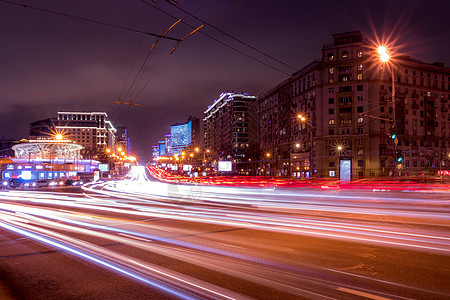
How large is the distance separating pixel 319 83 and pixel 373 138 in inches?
616

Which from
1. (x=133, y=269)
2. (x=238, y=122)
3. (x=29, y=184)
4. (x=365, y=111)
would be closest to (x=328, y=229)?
(x=133, y=269)

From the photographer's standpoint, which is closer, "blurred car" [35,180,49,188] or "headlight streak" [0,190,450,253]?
"headlight streak" [0,190,450,253]

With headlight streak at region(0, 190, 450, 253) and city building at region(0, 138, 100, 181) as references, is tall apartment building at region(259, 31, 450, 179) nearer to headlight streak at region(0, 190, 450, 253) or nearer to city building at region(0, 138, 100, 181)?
headlight streak at region(0, 190, 450, 253)

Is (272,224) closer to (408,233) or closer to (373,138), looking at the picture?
(408,233)

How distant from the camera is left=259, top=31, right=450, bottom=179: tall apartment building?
2375 inches

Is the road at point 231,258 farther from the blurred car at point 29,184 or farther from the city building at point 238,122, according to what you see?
the city building at point 238,122

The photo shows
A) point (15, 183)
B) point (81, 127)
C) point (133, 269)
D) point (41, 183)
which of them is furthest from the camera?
point (81, 127)

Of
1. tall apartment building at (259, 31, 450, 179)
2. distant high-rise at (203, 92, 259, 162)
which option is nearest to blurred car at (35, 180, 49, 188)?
tall apartment building at (259, 31, 450, 179)

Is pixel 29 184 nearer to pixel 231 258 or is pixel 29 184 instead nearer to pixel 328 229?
pixel 328 229

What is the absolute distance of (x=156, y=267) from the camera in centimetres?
648

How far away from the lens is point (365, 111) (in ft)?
200

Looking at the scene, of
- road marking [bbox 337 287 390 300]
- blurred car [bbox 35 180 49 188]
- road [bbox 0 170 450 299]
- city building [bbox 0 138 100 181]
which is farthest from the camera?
city building [bbox 0 138 100 181]

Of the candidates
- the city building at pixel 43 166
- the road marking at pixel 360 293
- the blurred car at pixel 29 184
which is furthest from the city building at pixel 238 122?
the road marking at pixel 360 293

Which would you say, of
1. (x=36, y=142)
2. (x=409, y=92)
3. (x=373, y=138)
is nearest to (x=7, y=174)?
(x=36, y=142)
